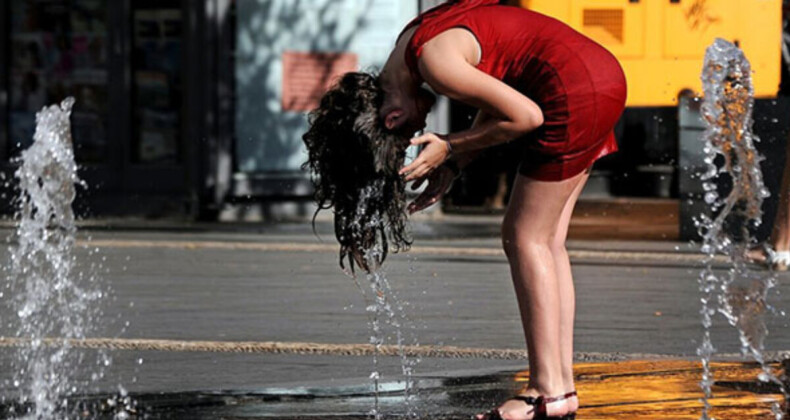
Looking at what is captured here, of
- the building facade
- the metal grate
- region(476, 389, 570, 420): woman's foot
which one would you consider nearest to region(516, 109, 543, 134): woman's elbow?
region(476, 389, 570, 420): woman's foot

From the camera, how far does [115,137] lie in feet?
58.2

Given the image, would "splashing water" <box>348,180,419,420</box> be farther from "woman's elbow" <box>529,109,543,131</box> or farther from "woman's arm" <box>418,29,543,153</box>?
"woman's elbow" <box>529,109,543,131</box>

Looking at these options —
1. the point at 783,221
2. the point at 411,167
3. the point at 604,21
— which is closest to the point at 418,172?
the point at 411,167

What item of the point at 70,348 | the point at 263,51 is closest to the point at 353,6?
the point at 263,51

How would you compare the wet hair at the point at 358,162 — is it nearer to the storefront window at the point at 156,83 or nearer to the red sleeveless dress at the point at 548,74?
the red sleeveless dress at the point at 548,74

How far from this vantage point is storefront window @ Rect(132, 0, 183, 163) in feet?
57.8

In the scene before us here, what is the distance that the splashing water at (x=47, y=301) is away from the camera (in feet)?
21.4

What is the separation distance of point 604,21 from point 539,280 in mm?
10007

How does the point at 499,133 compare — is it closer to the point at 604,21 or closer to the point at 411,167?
the point at 411,167

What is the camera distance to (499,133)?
5238mm

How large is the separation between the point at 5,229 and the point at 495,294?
6960 mm

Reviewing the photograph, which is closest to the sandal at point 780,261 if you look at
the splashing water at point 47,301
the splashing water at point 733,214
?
the splashing water at point 733,214

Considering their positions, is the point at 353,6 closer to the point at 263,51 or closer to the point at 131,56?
the point at 263,51

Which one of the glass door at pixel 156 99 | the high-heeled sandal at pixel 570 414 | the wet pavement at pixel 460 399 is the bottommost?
the glass door at pixel 156 99
